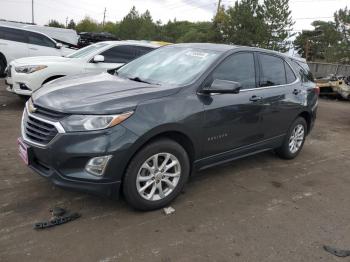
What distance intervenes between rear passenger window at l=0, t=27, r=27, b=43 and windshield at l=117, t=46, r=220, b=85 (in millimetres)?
8823

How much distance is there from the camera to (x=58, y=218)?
11.8ft

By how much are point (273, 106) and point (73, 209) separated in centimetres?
289

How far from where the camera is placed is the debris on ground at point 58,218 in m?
3.46

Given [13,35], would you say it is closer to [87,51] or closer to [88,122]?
[87,51]

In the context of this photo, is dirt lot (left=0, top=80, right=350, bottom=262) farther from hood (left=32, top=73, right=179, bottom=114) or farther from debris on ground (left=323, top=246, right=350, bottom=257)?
hood (left=32, top=73, right=179, bottom=114)

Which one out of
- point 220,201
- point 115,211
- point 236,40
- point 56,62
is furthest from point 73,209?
point 236,40

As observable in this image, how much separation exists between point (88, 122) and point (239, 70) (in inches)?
85.8

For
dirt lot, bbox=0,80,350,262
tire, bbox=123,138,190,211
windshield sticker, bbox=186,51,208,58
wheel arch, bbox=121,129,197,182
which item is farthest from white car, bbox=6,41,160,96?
tire, bbox=123,138,190,211

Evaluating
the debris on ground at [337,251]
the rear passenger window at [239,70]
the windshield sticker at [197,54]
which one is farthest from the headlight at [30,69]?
the debris on ground at [337,251]

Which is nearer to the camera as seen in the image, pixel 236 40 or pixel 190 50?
pixel 190 50

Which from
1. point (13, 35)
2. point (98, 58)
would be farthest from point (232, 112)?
point (13, 35)

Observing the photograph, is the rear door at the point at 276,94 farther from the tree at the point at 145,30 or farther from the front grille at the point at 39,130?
the tree at the point at 145,30

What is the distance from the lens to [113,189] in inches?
139

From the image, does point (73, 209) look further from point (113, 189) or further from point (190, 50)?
point (190, 50)
